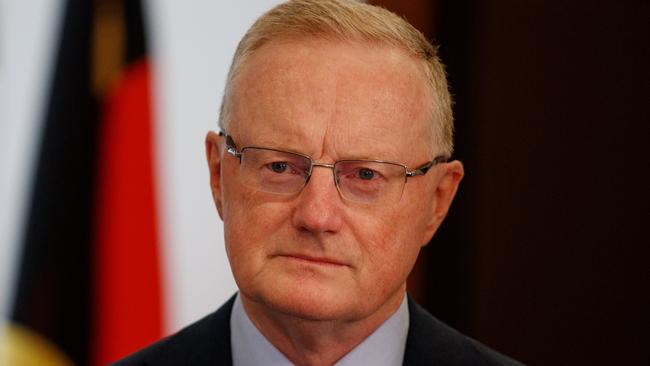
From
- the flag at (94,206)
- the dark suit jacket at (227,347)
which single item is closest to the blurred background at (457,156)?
the flag at (94,206)

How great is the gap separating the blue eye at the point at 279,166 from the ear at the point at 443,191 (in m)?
0.27

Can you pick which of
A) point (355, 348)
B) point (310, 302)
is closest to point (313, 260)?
point (310, 302)

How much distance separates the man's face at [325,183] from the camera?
138 cm

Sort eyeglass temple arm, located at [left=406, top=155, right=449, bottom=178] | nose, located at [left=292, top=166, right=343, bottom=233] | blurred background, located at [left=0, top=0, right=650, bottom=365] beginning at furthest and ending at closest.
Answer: blurred background, located at [left=0, top=0, right=650, bottom=365] < eyeglass temple arm, located at [left=406, top=155, right=449, bottom=178] < nose, located at [left=292, top=166, right=343, bottom=233]

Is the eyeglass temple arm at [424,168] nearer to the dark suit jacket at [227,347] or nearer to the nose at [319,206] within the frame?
the nose at [319,206]

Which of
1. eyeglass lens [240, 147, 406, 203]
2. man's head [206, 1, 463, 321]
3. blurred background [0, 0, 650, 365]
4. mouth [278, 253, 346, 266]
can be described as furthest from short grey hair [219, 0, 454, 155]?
blurred background [0, 0, 650, 365]

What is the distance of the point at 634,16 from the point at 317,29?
141cm

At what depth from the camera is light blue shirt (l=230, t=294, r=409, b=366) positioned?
1517 mm

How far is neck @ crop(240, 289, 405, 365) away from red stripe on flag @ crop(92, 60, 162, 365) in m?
1.32

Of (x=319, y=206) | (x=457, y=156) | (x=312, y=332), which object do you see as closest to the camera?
(x=319, y=206)

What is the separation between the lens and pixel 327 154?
4.55 ft

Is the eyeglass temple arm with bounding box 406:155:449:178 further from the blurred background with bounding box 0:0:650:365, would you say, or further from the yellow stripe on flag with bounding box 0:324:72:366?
the yellow stripe on flag with bounding box 0:324:72:366

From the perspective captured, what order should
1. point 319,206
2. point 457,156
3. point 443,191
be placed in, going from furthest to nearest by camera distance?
point 457,156 → point 443,191 → point 319,206

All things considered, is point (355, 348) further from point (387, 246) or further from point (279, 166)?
point (279, 166)
